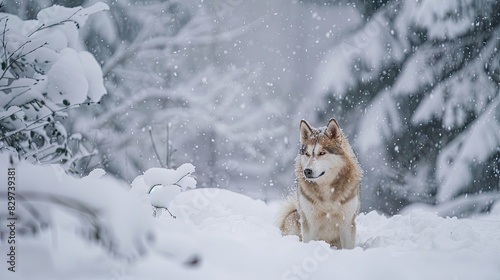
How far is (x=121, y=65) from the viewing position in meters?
5.95

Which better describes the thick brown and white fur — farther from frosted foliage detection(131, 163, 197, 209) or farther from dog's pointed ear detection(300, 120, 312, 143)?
frosted foliage detection(131, 163, 197, 209)

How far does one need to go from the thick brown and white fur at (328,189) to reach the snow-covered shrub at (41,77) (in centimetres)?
131

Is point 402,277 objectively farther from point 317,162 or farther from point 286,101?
point 286,101

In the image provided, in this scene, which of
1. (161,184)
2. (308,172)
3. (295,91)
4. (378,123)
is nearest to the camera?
(161,184)

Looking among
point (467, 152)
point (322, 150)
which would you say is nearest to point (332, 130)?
point (322, 150)

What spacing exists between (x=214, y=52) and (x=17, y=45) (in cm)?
443

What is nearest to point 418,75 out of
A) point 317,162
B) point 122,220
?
point 317,162

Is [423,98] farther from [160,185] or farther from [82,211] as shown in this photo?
[82,211]

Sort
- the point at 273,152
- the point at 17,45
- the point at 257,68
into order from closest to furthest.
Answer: the point at 17,45, the point at 257,68, the point at 273,152

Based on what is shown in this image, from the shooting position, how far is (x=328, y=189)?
271cm

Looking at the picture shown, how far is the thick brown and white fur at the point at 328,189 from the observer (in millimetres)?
2688

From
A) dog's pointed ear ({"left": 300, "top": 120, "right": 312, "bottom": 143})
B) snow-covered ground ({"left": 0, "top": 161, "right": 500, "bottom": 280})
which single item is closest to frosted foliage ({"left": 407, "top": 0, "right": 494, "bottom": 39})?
snow-covered ground ({"left": 0, "top": 161, "right": 500, "bottom": 280})

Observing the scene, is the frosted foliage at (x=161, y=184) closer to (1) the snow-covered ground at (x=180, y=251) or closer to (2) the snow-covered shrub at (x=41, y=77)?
(1) the snow-covered ground at (x=180, y=251)

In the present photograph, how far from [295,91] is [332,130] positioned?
3.51m
